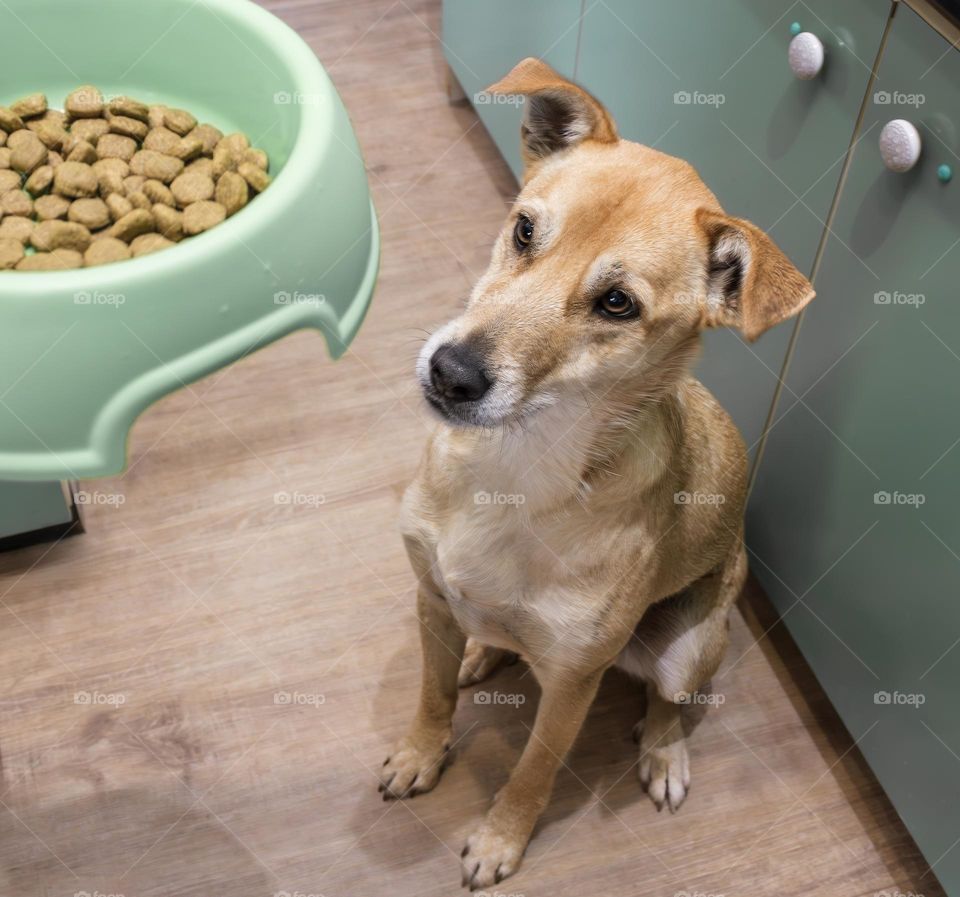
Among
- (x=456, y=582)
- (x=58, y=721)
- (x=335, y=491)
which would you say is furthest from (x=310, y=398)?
(x=456, y=582)

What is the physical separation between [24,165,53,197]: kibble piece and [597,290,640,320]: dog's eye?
78 centimetres

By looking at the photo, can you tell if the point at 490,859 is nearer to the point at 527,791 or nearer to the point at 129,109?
the point at 527,791

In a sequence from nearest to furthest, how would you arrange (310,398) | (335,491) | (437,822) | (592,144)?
(592,144), (437,822), (335,491), (310,398)

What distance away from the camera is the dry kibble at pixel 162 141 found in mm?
1598

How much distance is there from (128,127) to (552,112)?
601 mm

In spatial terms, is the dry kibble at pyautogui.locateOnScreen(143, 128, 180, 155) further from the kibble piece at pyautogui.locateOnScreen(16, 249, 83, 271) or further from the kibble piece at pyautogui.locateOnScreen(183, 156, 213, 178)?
the kibble piece at pyautogui.locateOnScreen(16, 249, 83, 271)

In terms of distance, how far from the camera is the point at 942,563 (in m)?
1.75

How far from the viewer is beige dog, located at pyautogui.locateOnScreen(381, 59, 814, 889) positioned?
1.41 m

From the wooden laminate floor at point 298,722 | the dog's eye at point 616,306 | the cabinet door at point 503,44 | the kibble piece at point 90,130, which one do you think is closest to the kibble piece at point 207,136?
the kibble piece at point 90,130

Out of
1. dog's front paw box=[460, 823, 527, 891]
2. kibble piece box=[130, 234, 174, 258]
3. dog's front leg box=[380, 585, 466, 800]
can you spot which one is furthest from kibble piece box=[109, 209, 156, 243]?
dog's front paw box=[460, 823, 527, 891]

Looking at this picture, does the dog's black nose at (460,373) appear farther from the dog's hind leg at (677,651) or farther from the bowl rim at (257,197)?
the dog's hind leg at (677,651)

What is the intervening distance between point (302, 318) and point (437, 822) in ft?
3.51

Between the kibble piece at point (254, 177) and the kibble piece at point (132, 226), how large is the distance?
0.14 m

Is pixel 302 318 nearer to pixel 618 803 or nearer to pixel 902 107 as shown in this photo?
pixel 902 107
